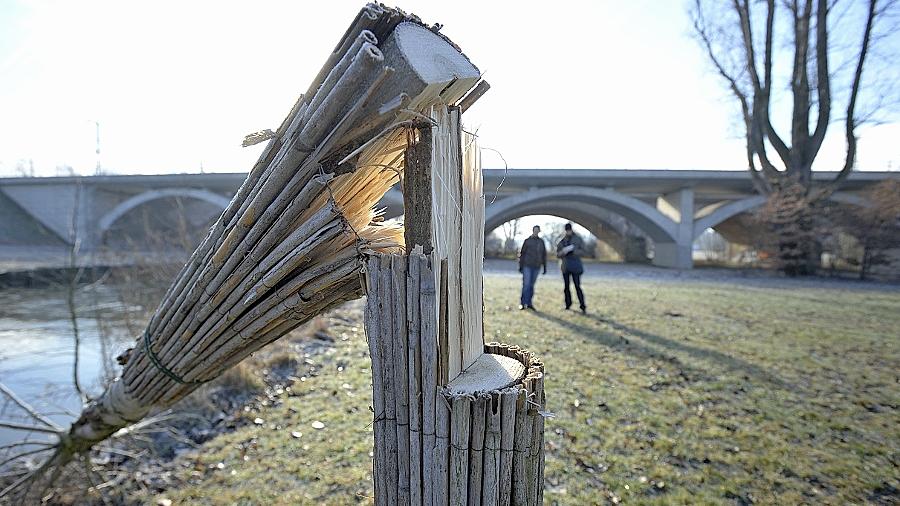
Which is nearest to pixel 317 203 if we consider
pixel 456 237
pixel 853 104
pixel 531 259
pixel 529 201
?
pixel 456 237

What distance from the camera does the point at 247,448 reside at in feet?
11.2

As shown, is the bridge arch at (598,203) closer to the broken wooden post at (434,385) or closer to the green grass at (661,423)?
the green grass at (661,423)

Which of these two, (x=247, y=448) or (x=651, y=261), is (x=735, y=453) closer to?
(x=247, y=448)

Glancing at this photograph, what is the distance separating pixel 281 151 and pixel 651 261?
24.9 m

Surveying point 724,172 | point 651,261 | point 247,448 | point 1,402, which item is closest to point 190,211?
point 1,402

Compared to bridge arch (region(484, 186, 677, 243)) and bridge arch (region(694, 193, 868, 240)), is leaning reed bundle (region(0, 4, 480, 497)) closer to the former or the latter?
bridge arch (region(484, 186, 677, 243))

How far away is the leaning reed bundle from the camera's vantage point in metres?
0.91

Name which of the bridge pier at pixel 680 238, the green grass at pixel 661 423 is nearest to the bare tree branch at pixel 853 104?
the bridge pier at pixel 680 238

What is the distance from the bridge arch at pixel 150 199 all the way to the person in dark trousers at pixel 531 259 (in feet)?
54.6

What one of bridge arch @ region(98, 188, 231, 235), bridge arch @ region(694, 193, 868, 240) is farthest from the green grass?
bridge arch @ region(98, 188, 231, 235)

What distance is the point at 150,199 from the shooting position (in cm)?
2161

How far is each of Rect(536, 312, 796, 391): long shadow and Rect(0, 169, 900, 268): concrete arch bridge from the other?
10592 millimetres

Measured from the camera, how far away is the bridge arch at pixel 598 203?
18.4 metres

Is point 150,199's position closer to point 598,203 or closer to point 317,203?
point 598,203
